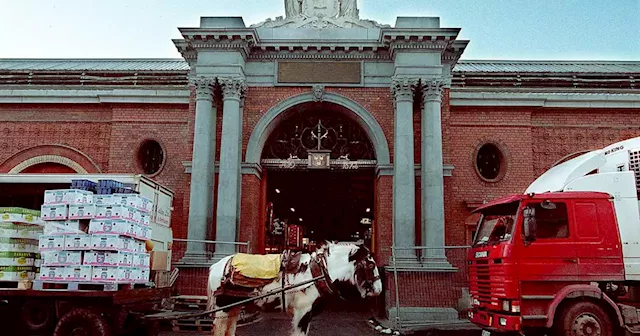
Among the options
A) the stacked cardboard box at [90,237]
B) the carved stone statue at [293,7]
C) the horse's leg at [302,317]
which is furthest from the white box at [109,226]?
the carved stone statue at [293,7]

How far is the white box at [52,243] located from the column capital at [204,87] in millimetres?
8443

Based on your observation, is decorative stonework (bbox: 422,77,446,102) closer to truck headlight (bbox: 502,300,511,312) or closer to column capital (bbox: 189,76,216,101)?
column capital (bbox: 189,76,216,101)

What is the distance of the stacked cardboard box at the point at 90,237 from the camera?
29.3ft

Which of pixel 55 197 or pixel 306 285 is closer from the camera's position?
pixel 306 285

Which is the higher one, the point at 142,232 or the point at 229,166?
the point at 229,166

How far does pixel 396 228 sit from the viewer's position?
16000 millimetres

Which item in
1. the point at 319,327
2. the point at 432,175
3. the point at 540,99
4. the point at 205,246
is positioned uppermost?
the point at 540,99

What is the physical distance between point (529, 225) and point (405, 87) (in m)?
8.17

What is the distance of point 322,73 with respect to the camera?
17438 mm

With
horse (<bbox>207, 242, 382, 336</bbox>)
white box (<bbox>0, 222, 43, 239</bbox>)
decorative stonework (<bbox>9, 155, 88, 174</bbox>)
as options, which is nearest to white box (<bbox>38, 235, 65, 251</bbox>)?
white box (<bbox>0, 222, 43, 239</bbox>)

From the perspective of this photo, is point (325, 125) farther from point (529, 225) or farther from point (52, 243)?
point (52, 243)

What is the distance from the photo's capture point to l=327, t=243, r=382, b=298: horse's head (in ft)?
28.5

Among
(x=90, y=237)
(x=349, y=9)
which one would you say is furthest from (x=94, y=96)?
(x=90, y=237)

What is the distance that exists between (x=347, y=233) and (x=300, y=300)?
102 ft
